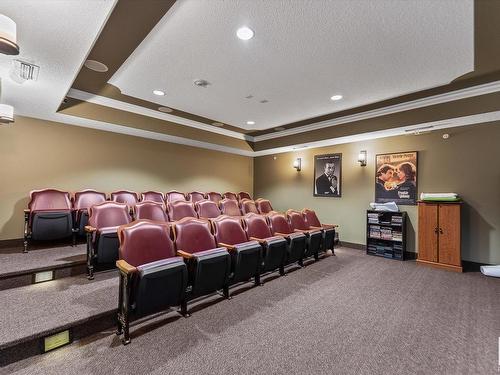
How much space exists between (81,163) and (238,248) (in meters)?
4.23

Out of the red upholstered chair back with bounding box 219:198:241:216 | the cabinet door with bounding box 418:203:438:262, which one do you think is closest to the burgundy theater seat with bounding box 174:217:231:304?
the red upholstered chair back with bounding box 219:198:241:216

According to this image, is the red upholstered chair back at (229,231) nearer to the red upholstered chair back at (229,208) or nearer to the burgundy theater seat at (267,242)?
the burgundy theater seat at (267,242)

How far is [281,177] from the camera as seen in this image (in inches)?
314

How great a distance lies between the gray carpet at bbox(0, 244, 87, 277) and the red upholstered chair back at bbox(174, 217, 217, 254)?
1.58 m

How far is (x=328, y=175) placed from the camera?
6676 mm

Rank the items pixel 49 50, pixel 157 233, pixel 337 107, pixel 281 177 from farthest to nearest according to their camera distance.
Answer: pixel 281 177 → pixel 337 107 → pixel 157 233 → pixel 49 50

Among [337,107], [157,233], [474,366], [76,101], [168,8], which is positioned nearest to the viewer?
[474,366]

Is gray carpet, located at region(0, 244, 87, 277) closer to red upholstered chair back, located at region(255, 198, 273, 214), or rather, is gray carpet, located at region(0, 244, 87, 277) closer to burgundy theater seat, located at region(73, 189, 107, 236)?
burgundy theater seat, located at region(73, 189, 107, 236)

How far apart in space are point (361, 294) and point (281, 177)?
16.7 ft

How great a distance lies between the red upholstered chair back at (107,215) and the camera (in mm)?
3551

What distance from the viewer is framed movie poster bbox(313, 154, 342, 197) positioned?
6473 mm

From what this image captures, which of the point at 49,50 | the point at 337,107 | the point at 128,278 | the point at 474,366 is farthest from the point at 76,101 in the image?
the point at 474,366

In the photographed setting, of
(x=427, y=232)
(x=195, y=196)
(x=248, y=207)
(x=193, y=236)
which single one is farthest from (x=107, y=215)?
(x=427, y=232)

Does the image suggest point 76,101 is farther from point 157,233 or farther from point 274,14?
point 274,14
